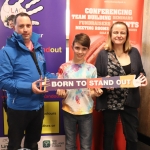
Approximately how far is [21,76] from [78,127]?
79 centimetres

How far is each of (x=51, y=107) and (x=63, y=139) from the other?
44 cm

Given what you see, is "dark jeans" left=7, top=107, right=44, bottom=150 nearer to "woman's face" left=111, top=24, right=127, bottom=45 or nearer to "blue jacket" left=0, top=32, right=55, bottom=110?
"blue jacket" left=0, top=32, right=55, bottom=110

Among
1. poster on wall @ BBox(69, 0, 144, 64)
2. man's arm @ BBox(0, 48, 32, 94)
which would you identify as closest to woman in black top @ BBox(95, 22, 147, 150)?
poster on wall @ BBox(69, 0, 144, 64)

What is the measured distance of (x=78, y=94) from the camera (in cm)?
202

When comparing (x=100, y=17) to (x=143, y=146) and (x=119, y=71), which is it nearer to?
(x=119, y=71)

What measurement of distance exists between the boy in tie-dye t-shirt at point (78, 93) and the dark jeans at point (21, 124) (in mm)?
274

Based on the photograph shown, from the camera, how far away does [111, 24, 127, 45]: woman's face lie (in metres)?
2.09

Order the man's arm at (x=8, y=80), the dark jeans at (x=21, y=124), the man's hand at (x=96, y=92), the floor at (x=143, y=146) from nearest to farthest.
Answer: the man's arm at (x=8, y=80)
the dark jeans at (x=21, y=124)
the man's hand at (x=96, y=92)
the floor at (x=143, y=146)

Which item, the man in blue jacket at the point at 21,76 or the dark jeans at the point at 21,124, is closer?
the man in blue jacket at the point at 21,76

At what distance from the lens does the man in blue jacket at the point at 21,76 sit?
68.2 inches

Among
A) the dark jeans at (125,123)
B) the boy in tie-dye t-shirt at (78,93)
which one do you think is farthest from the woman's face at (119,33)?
the dark jeans at (125,123)

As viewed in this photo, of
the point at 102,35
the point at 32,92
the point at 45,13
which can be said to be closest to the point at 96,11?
the point at 102,35

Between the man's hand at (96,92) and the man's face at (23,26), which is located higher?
the man's face at (23,26)

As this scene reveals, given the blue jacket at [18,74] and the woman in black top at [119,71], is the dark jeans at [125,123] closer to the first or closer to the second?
the woman in black top at [119,71]
